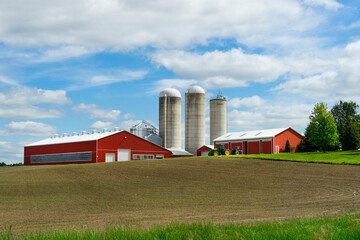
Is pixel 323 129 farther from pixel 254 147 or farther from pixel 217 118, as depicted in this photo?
pixel 217 118

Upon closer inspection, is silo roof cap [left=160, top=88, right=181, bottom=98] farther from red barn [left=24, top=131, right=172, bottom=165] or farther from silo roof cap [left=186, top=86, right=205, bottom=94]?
red barn [left=24, top=131, right=172, bottom=165]

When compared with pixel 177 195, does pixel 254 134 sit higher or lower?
higher

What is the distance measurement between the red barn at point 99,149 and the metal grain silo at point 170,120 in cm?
911

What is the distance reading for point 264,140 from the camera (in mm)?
64750

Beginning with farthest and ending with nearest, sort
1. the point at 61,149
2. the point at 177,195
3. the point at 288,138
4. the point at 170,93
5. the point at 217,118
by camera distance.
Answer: the point at 170,93 → the point at 217,118 → the point at 61,149 → the point at 288,138 → the point at 177,195

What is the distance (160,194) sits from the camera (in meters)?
25.1

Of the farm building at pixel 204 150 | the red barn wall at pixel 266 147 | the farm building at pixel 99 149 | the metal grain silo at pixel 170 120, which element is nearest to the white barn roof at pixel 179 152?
the farm building at pixel 204 150

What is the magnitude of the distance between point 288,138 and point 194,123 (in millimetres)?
22028

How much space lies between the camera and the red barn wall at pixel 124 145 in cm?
6406

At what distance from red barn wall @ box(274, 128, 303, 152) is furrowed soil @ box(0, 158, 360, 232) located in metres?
23.9

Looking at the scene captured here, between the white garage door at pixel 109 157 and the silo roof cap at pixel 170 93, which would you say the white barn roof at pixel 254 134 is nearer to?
the silo roof cap at pixel 170 93

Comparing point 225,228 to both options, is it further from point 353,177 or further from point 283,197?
point 353,177

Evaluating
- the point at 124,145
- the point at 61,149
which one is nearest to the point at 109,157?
the point at 124,145

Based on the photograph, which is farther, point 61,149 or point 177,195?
point 61,149
